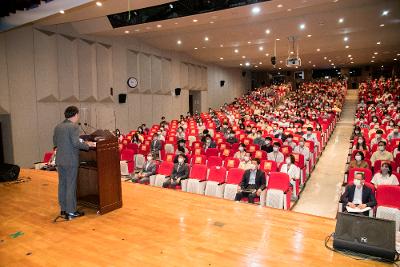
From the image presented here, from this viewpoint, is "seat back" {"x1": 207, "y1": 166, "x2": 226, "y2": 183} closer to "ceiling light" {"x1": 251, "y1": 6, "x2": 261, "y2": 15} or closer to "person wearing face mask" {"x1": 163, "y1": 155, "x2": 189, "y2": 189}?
"person wearing face mask" {"x1": 163, "y1": 155, "x2": 189, "y2": 189}

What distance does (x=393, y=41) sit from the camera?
15.5 meters

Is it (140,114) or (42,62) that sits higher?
(42,62)

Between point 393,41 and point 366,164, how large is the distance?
477 inches

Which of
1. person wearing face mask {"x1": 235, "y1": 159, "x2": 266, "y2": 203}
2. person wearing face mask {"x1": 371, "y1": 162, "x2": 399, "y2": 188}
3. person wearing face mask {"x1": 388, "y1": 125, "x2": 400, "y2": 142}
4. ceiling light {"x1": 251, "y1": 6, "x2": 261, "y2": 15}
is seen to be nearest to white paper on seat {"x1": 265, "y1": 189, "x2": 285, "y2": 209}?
person wearing face mask {"x1": 235, "y1": 159, "x2": 266, "y2": 203}

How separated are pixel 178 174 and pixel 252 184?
1.69m

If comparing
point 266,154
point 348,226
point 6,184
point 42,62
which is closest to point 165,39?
point 42,62

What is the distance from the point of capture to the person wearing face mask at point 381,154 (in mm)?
7301

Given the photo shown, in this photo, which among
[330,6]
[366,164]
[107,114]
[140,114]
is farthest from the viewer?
[140,114]

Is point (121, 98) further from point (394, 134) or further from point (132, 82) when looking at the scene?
point (394, 134)

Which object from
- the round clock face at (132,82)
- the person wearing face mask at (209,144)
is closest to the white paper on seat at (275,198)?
the person wearing face mask at (209,144)

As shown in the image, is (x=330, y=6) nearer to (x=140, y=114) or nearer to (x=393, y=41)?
(x=393, y=41)

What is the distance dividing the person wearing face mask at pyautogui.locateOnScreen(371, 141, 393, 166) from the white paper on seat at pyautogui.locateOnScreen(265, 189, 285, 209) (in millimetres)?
3243

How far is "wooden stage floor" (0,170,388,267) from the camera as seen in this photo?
9.89 ft

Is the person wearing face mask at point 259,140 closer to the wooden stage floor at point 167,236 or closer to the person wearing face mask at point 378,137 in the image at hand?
the person wearing face mask at point 378,137
